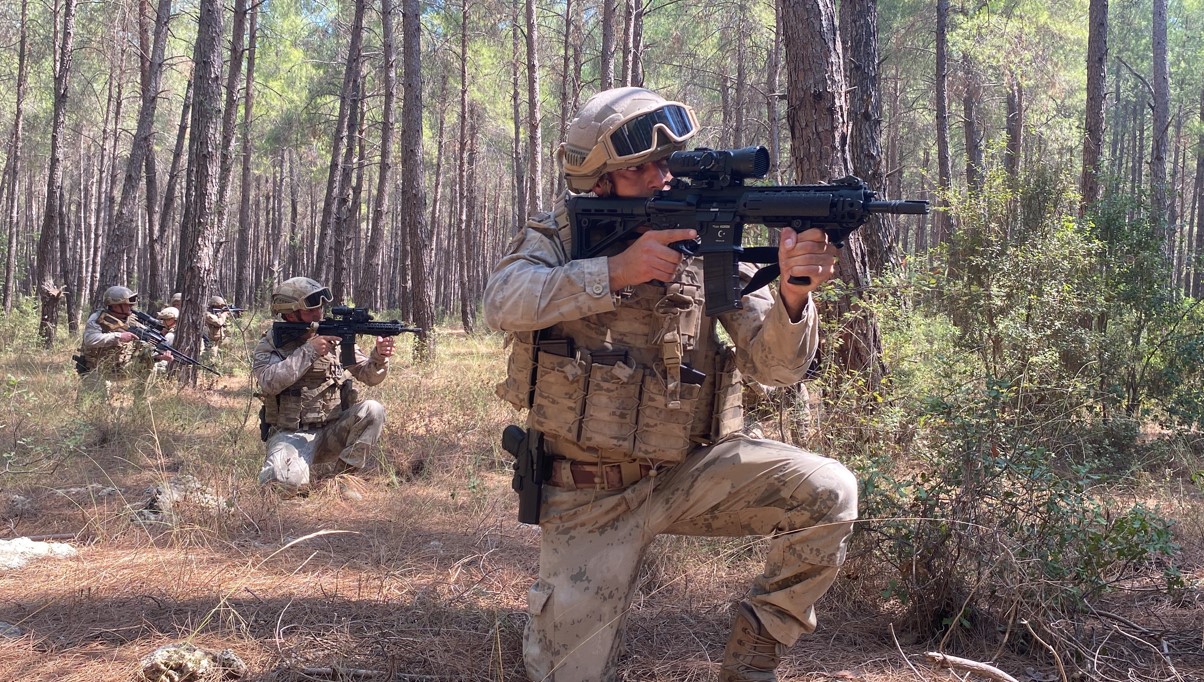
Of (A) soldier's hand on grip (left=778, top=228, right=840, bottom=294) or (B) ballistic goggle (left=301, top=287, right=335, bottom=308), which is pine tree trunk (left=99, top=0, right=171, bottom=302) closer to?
(B) ballistic goggle (left=301, top=287, right=335, bottom=308)

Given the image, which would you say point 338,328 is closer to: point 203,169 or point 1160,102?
point 203,169

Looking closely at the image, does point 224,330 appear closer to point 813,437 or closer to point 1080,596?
point 813,437

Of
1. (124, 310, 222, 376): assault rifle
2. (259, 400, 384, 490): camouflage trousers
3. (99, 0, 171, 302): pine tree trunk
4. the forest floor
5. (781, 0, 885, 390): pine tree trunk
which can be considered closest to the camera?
the forest floor

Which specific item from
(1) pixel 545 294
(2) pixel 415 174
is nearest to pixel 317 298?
(1) pixel 545 294

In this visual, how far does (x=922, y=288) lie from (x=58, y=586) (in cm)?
453

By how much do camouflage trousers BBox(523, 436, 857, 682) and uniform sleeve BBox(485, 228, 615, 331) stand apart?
2.20ft

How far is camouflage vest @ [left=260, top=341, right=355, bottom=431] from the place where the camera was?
19.7 ft

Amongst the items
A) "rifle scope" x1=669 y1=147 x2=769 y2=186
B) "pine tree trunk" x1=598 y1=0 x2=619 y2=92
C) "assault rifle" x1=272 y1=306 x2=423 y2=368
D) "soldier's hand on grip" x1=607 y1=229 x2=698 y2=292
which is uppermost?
"pine tree trunk" x1=598 y1=0 x2=619 y2=92

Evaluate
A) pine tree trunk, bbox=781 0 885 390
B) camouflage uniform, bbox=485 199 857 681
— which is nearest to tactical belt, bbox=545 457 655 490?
camouflage uniform, bbox=485 199 857 681

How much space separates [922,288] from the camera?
4.46 metres

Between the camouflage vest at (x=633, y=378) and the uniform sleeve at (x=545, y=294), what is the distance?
197 mm

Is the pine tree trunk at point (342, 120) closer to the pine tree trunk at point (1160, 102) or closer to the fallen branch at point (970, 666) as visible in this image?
the pine tree trunk at point (1160, 102)

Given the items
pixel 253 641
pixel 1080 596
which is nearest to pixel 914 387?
pixel 1080 596

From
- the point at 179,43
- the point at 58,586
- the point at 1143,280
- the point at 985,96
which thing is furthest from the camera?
the point at 179,43
